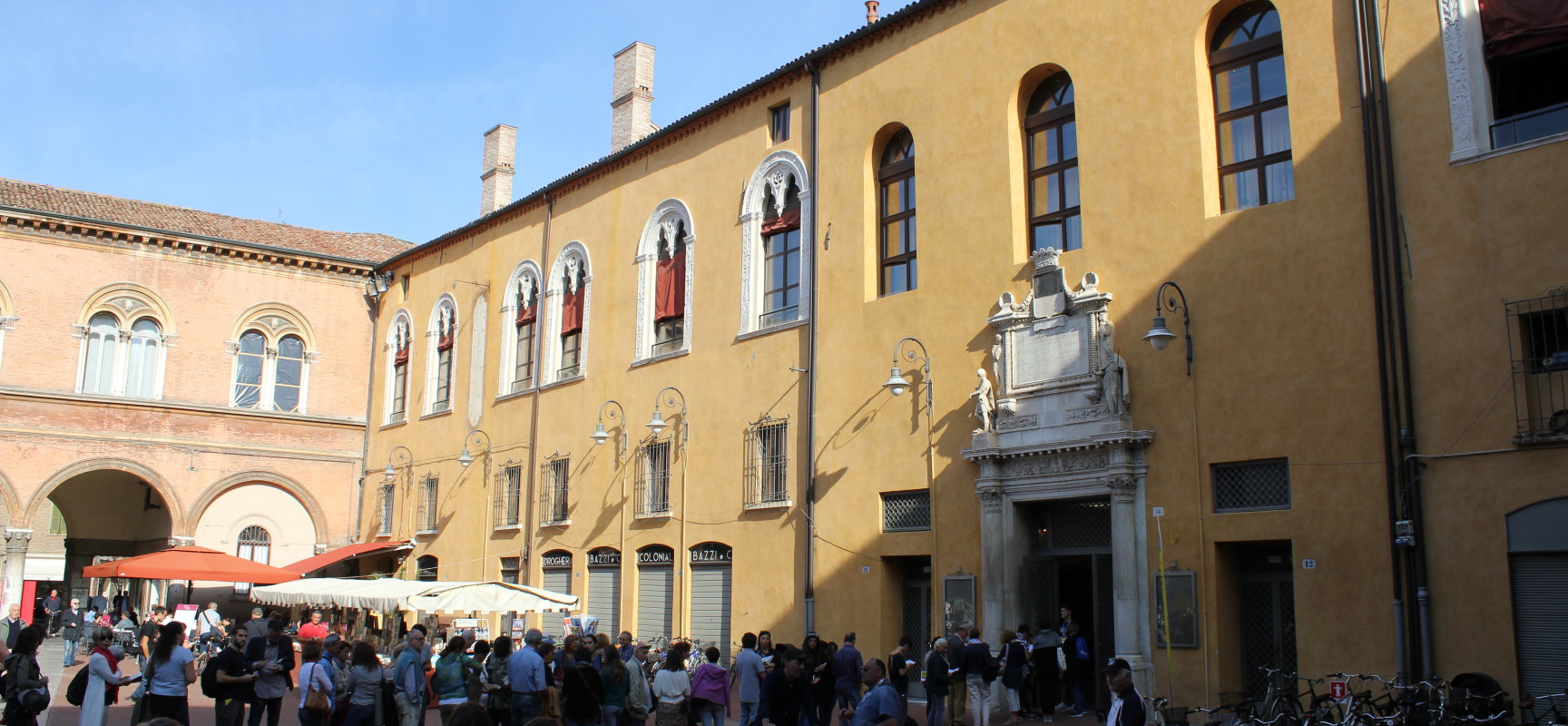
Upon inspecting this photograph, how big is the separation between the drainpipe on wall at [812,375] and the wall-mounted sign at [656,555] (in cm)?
364

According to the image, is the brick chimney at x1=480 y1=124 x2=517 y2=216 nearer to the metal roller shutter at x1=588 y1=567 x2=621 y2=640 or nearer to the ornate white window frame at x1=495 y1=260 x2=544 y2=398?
Answer: the ornate white window frame at x1=495 y1=260 x2=544 y2=398

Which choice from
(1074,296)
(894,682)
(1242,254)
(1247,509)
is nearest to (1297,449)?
(1247,509)

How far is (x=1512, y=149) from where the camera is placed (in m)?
12.6

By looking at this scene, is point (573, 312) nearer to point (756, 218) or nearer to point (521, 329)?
point (521, 329)

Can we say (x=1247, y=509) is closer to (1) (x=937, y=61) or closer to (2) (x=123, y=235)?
(1) (x=937, y=61)

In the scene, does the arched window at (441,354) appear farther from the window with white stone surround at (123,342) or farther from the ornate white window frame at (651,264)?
the ornate white window frame at (651,264)

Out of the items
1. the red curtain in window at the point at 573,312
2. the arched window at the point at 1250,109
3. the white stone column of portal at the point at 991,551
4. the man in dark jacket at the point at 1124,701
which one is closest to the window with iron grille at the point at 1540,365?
the arched window at the point at 1250,109

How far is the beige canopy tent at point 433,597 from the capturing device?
18.5 metres

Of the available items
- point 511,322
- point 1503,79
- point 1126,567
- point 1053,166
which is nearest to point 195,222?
point 511,322

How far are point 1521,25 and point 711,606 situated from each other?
45.7 ft

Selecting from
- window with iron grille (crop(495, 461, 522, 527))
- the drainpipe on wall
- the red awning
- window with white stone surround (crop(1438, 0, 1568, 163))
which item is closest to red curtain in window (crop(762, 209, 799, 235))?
the drainpipe on wall

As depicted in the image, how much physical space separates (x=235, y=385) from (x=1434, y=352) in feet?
90.0

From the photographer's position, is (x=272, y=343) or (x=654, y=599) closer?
(x=654, y=599)

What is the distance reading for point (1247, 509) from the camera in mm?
14203
